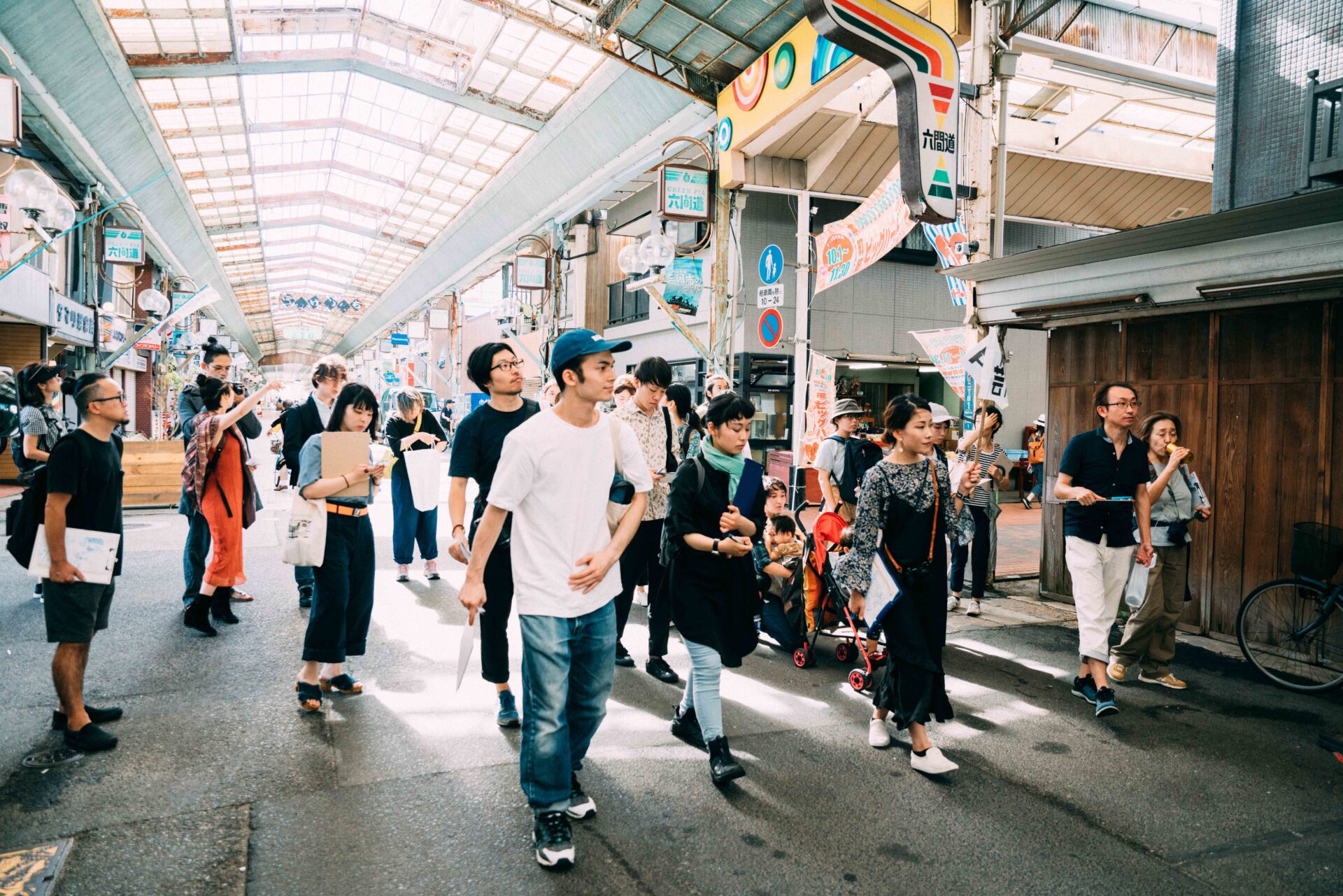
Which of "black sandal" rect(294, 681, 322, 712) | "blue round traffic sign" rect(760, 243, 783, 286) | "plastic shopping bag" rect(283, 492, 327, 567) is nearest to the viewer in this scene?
"plastic shopping bag" rect(283, 492, 327, 567)

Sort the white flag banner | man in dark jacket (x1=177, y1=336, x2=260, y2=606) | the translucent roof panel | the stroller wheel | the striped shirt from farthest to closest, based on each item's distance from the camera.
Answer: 1. the translucent roof panel
2. the white flag banner
3. the striped shirt
4. man in dark jacket (x1=177, y1=336, x2=260, y2=606)
5. the stroller wheel

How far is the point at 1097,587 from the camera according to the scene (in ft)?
15.7

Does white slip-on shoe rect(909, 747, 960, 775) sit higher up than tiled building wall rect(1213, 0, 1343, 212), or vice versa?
tiled building wall rect(1213, 0, 1343, 212)

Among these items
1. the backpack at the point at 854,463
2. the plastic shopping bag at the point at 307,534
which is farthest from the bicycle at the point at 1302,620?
the plastic shopping bag at the point at 307,534

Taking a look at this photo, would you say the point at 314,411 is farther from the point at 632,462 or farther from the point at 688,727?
A: the point at 688,727

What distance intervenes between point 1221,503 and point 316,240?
26.1 m

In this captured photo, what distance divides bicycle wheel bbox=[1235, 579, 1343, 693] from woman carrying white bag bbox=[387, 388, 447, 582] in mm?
5445

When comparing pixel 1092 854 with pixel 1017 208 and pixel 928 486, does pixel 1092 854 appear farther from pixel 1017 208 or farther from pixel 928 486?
pixel 1017 208

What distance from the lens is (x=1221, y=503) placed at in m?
6.49

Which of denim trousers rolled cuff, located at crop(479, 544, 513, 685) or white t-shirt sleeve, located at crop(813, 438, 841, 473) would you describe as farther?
white t-shirt sleeve, located at crop(813, 438, 841, 473)

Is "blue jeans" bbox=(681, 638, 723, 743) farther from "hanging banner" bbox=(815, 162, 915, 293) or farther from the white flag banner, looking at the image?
"hanging banner" bbox=(815, 162, 915, 293)

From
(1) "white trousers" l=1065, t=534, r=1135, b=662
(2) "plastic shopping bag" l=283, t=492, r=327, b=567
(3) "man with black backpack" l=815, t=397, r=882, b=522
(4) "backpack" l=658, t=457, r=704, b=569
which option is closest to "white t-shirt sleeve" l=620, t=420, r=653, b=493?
(4) "backpack" l=658, t=457, r=704, b=569

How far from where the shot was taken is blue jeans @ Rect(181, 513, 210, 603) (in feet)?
20.8

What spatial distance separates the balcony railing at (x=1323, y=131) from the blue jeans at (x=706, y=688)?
5.60m
